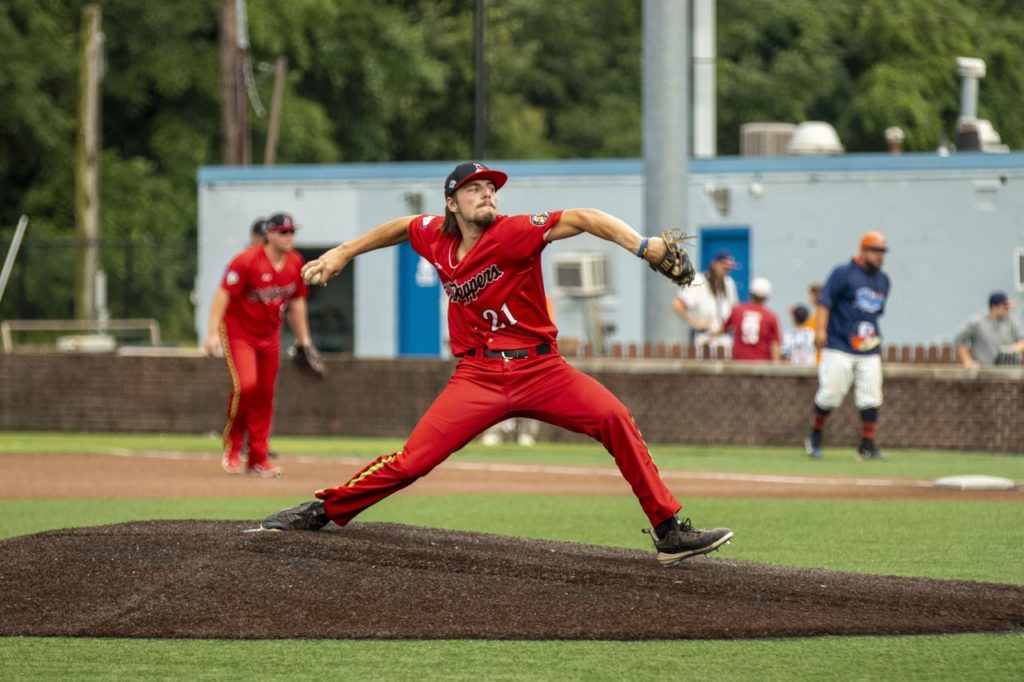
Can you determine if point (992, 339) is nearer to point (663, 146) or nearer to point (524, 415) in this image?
point (663, 146)

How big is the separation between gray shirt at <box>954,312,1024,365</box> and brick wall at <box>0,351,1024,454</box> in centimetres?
71

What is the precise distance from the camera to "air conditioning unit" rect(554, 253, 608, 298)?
27422mm

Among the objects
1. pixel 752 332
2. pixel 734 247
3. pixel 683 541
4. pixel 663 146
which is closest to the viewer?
pixel 683 541

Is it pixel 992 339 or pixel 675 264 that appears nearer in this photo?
pixel 675 264

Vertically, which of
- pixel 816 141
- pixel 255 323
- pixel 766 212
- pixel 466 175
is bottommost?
pixel 255 323

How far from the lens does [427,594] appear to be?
7.64 metres

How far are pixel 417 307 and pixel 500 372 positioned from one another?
21.1 metres

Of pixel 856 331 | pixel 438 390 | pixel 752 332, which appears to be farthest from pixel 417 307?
pixel 856 331

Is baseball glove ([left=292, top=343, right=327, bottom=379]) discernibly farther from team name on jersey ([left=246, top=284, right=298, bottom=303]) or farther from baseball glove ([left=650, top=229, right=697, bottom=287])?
baseball glove ([left=650, top=229, right=697, bottom=287])

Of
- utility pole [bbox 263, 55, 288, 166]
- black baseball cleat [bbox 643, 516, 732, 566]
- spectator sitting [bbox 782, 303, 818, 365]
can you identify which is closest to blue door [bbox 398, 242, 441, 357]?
spectator sitting [bbox 782, 303, 818, 365]

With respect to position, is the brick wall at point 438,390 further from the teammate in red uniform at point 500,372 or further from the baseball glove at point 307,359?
the teammate in red uniform at point 500,372

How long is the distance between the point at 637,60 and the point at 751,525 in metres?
51.1

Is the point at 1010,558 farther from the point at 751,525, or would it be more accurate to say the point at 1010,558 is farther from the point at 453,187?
the point at 453,187

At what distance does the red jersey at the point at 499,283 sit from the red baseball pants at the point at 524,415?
129 millimetres
